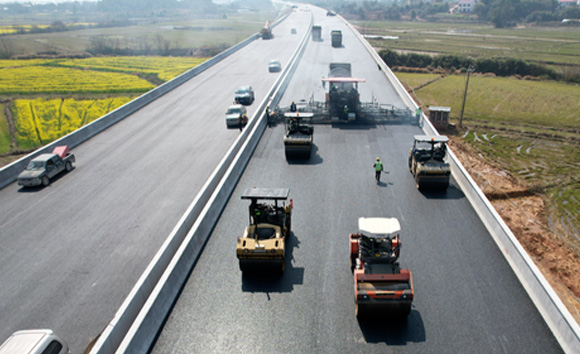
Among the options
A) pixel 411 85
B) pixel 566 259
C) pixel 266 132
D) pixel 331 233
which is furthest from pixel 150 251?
pixel 411 85

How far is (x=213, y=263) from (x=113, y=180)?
13.2 metres

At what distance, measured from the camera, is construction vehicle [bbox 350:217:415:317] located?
11.5 metres

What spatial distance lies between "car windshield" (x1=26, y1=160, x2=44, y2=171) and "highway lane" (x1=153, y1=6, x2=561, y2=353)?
543 inches

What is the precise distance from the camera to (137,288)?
12898 mm

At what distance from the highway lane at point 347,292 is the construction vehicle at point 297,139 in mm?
3694

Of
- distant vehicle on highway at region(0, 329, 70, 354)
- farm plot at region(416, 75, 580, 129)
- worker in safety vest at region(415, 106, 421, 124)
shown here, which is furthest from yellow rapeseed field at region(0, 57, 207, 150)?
farm plot at region(416, 75, 580, 129)

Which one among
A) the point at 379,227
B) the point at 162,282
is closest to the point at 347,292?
the point at 379,227

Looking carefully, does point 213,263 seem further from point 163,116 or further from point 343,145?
point 163,116

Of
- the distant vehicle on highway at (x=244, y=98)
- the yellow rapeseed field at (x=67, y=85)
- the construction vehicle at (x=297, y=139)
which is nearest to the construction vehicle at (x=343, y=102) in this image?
the construction vehicle at (x=297, y=139)

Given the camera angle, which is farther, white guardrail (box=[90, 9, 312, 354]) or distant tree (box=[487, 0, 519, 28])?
distant tree (box=[487, 0, 519, 28])

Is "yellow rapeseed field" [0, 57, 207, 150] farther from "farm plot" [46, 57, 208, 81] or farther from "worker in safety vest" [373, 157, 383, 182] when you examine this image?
"worker in safety vest" [373, 157, 383, 182]

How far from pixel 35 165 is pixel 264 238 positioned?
1904cm

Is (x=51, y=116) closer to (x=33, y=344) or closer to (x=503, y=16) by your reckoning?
(x=33, y=344)

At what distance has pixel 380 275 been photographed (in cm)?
1191
